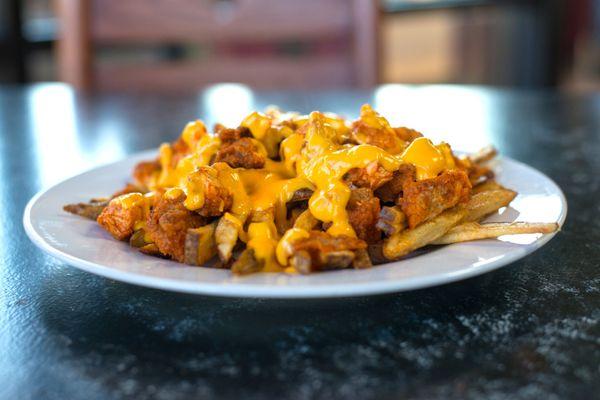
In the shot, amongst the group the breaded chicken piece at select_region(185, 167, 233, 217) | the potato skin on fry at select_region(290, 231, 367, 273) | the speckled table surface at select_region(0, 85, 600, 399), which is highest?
the breaded chicken piece at select_region(185, 167, 233, 217)

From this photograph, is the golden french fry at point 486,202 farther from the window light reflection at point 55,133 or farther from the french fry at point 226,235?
the window light reflection at point 55,133

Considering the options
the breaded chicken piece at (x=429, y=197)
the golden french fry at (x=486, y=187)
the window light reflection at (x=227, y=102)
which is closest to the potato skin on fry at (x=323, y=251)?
the breaded chicken piece at (x=429, y=197)

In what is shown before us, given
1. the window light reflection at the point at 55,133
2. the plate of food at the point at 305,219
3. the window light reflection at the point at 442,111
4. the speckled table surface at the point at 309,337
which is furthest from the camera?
the window light reflection at the point at 442,111

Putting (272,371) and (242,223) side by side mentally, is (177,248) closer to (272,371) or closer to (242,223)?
(242,223)

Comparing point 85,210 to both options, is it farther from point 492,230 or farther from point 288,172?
point 492,230

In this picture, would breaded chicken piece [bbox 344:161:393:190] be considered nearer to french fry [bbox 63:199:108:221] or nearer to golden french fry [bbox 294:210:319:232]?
golden french fry [bbox 294:210:319:232]

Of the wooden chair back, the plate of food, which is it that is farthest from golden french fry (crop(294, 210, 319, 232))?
the wooden chair back
